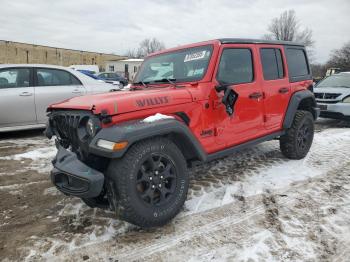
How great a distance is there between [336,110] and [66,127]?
23.7 feet

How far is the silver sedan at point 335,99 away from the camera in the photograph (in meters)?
8.44

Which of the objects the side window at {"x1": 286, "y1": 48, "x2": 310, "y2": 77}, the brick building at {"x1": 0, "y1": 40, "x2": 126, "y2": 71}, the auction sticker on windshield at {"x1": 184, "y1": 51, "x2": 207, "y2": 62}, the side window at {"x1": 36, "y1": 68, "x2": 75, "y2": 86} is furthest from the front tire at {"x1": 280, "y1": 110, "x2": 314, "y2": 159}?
the brick building at {"x1": 0, "y1": 40, "x2": 126, "y2": 71}

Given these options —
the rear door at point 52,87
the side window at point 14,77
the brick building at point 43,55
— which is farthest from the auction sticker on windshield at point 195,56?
the brick building at point 43,55

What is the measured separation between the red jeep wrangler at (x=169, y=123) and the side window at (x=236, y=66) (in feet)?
0.04

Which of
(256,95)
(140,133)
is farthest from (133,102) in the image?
(256,95)

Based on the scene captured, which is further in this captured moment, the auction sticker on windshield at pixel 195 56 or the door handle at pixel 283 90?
the door handle at pixel 283 90

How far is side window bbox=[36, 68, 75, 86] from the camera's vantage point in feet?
23.0

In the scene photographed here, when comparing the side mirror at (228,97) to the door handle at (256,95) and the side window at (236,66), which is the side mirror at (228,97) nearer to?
Answer: the side window at (236,66)

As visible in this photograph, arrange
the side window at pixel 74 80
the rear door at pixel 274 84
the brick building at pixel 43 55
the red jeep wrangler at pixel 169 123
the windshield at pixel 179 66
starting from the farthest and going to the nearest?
the brick building at pixel 43 55
the side window at pixel 74 80
the rear door at pixel 274 84
the windshield at pixel 179 66
the red jeep wrangler at pixel 169 123

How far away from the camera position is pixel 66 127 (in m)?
3.39

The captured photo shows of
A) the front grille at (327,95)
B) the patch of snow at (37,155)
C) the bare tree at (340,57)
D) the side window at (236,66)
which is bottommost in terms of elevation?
the patch of snow at (37,155)

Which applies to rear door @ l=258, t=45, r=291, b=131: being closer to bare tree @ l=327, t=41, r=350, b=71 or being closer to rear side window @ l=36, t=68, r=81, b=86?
rear side window @ l=36, t=68, r=81, b=86

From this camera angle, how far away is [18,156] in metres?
5.67

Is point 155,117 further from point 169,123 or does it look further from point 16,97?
point 16,97
